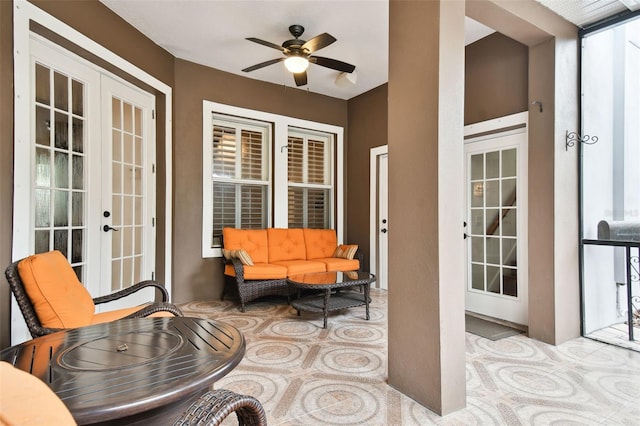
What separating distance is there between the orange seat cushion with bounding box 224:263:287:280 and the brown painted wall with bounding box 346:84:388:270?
172 cm

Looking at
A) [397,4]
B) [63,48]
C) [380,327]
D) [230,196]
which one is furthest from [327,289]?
[63,48]

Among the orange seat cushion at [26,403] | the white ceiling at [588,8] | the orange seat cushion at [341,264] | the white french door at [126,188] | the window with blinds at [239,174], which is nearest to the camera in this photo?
the orange seat cushion at [26,403]

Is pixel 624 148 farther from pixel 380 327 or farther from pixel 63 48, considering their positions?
pixel 63 48

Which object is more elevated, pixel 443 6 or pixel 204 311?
pixel 443 6

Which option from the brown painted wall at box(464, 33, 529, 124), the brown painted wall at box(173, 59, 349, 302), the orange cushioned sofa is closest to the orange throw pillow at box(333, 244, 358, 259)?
the orange cushioned sofa

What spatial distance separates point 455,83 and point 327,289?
2220mm

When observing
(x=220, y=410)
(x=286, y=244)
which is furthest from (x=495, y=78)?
(x=220, y=410)

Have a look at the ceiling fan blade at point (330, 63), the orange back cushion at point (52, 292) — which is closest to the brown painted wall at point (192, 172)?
the ceiling fan blade at point (330, 63)

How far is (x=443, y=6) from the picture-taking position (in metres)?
1.94

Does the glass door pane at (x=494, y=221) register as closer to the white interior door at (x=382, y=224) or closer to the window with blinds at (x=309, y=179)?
the white interior door at (x=382, y=224)

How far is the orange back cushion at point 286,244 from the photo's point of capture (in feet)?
15.5

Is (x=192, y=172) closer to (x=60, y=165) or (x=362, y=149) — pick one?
(x=60, y=165)

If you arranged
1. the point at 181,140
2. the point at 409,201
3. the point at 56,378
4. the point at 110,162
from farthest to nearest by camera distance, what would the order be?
the point at 181,140 → the point at 110,162 → the point at 409,201 → the point at 56,378

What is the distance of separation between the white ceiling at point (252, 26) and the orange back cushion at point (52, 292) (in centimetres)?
253
